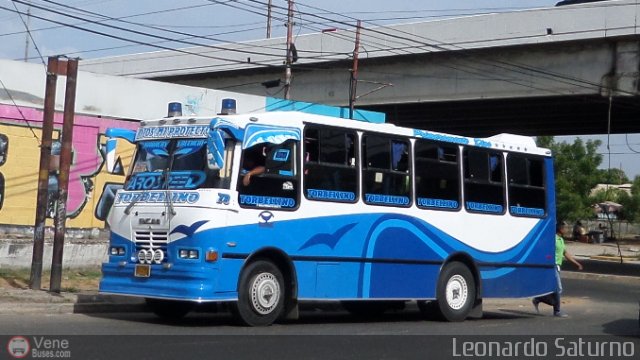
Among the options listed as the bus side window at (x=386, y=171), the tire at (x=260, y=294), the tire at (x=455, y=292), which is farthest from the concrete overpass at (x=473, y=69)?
the tire at (x=260, y=294)

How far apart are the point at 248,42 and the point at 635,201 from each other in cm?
4435

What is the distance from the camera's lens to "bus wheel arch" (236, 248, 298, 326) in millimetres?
12797

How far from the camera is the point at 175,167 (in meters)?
13.2

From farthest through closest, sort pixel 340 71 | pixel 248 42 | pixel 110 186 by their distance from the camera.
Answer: pixel 248 42, pixel 340 71, pixel 110 186

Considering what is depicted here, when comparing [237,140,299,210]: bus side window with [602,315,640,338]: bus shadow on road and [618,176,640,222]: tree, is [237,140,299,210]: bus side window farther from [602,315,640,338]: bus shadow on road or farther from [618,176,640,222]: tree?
[618,176,640,222]: tree

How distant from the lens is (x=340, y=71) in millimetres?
35250

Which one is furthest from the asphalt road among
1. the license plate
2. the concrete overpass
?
the concrete overpass

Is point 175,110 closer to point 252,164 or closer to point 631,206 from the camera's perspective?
point 252,164

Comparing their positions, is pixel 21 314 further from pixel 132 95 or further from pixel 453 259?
pixel 132 95

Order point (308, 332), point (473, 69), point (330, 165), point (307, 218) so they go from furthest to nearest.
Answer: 1. point (473, 69)
2. point (330, 165)
3. point (307, 218)
4. point (308, 332)

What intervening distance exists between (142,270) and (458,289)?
5.79 meters

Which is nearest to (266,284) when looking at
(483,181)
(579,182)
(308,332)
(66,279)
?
(308,332)

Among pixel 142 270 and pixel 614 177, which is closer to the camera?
pixel 142 270
